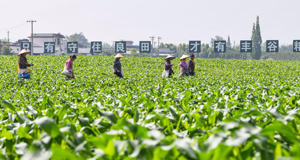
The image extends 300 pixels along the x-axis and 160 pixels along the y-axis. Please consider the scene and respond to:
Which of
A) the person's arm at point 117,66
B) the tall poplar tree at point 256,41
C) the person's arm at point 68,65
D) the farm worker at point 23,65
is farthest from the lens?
the tall poplar tree at point 256,41

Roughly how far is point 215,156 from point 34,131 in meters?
1.51

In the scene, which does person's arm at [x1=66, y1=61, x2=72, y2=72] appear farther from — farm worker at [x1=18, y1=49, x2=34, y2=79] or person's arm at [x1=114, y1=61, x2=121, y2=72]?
person's arm at [x1=114, y1=61, x2=121, y2=72]

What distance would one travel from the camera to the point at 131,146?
160cm

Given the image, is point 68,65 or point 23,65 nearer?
point 23,65

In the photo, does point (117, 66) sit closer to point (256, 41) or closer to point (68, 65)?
point (68, 65)

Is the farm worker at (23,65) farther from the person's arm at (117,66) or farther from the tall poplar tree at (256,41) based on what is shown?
the tall poplar tree at (256,41)

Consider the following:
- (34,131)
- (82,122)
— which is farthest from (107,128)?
(34,131)

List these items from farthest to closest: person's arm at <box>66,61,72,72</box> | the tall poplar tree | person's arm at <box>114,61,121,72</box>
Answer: the tall poplar tree < person's arm at <box>114,61,121,72</box> < person's arm at <box>66,61,72,72</box>

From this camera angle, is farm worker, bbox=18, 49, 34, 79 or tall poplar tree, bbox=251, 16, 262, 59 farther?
tall poplar tree, bbox=251, 16, 262, 59

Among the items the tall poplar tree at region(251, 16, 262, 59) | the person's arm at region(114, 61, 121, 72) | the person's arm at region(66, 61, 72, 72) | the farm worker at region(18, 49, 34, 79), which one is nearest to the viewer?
the farm worker at region(18, 49, 34, 79)

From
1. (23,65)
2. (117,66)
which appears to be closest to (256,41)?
(117,66)

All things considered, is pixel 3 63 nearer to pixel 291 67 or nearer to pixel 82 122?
pixel 291 67

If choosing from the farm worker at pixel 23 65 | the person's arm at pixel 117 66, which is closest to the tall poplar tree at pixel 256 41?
the person's arm at pixel 117 66

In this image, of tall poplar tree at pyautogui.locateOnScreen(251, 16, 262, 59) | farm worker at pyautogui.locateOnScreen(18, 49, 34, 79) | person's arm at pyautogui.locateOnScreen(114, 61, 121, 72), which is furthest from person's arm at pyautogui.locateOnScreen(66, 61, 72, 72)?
tall poplar tree at pyautogui.locateOnScreen(251, 16, 262, 59)
